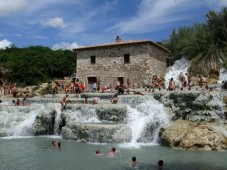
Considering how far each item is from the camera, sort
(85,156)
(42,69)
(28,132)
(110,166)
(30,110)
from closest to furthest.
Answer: (110,166) → (85,156) → (28,132) → (30,110) → (42,69)

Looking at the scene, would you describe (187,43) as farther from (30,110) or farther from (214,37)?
(30,110)

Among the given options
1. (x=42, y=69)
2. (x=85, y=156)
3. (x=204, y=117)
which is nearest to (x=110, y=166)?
(x=85, y=156)

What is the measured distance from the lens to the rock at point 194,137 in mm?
16562

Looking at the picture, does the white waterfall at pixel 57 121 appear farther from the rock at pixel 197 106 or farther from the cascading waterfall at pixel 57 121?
the rock at pixel 197 106

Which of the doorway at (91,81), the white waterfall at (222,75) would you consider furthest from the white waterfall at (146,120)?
the doorway at (91,81)

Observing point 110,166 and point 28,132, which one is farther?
point 28,132

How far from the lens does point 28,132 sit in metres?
21.6

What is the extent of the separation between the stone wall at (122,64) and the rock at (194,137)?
45.9 ft

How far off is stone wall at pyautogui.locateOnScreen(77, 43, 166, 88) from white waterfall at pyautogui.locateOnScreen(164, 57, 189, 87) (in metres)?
0.86

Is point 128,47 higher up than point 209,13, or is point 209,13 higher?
point 209,13

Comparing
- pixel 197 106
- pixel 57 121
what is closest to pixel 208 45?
pixel 197 106

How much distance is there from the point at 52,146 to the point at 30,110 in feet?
24.0

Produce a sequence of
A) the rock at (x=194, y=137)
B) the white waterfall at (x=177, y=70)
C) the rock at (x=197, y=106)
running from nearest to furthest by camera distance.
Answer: the rock at (x=194, y=137), the rock at (x=197, y=106), the white waterfall at (x=177, y=70)

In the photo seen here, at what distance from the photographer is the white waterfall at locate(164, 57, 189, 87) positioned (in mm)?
33719
